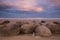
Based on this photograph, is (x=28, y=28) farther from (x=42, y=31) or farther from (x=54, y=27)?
(x=54, y=27)

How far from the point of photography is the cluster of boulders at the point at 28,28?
1153 millimetres

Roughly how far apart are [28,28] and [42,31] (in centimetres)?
15

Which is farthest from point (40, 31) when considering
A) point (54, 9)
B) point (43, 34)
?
point (54, 9)

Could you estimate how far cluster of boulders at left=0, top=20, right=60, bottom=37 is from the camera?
115 centimetres

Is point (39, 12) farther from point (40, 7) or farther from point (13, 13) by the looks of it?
point (13, 13)

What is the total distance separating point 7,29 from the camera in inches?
45.4

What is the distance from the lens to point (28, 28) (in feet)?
3.90

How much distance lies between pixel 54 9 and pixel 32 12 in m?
0.24

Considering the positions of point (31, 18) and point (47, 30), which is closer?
point (47, 30)

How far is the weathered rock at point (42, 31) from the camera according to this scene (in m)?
1.13

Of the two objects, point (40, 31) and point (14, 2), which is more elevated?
point (14, 2)

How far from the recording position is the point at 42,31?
3.73 ft

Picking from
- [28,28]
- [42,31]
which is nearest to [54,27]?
[42,31]

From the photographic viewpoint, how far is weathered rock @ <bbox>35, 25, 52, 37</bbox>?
1.13m
